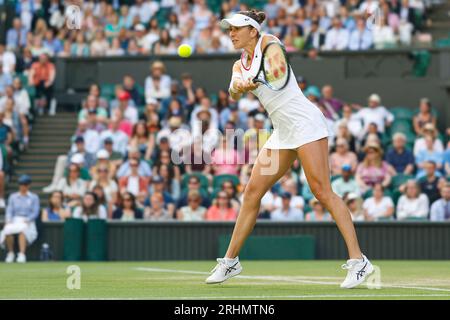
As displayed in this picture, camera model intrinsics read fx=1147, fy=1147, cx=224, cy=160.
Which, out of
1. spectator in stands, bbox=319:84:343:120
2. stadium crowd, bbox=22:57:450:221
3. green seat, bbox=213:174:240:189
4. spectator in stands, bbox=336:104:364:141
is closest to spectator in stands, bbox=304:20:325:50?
stadium crowd, bbox=22:57:450:221

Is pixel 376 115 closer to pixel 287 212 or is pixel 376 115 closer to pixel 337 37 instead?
pixel 337 37

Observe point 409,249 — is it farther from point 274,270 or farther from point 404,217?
point 274,270

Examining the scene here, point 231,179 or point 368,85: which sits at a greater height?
Answer: point 368,85

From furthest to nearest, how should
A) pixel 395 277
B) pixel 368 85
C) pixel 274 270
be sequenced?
pixel 368 85 → pixel 274 270 → pixel 395 277

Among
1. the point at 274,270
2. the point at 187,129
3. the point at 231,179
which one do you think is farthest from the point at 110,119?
the point at 274,270

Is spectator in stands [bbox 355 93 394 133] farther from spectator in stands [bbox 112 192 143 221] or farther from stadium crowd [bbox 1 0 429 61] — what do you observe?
spectator in stands [bbox 112 192 143 221]

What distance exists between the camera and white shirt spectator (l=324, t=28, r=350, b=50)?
24.0 m

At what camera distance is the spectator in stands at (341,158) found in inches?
784

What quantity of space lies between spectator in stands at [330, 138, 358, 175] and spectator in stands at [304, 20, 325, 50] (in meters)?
4.55

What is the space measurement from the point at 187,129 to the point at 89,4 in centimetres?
661

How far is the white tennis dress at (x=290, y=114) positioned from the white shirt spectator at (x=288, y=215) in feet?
30.6

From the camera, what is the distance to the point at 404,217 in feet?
61.7

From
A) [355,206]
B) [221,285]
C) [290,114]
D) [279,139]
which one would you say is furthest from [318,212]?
[290,114]
